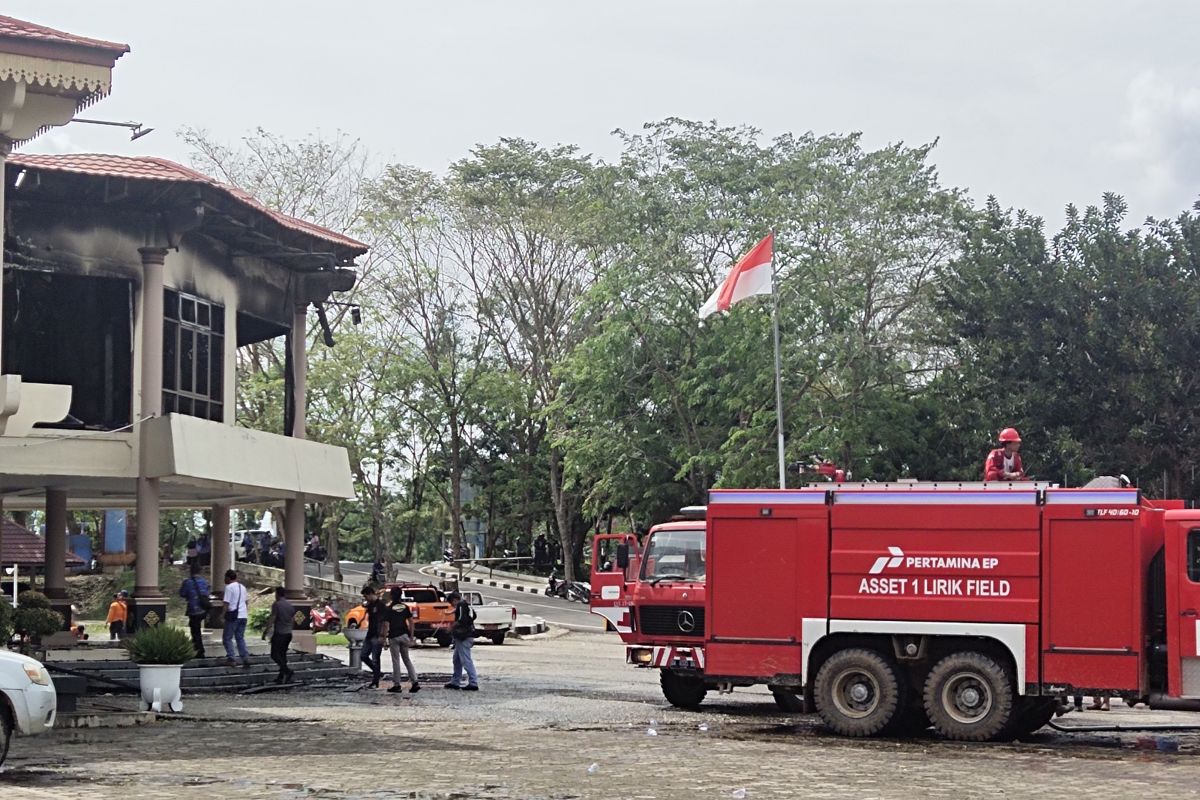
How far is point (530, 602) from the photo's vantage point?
60281mm

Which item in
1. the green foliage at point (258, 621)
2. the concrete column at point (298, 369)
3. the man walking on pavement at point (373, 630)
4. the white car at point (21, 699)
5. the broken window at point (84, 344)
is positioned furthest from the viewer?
the green foliage at point (258, 621)

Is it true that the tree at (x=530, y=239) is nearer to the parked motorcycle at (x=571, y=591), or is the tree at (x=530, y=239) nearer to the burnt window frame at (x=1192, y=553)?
the parked motorcycle at (x=571, y=591)

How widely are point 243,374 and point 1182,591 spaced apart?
45.8 m

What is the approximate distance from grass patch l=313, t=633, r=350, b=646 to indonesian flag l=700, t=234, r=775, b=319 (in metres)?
14.2

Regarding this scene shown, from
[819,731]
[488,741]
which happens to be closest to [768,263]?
[819,731]

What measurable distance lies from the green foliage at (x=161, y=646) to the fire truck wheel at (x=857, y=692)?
795 centimetres

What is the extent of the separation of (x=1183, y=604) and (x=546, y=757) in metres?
7.35

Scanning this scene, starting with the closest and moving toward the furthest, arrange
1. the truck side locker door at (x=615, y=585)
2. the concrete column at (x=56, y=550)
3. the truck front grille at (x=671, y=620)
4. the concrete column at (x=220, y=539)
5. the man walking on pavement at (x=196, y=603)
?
the truck front grille at (x=671, y=620)
the truck side locker door at (x=615, y=585)
the man walking on pavement at (x=196, y=603)
the concrete column at (x=56, y=550)
the concrete column at (x=220, y=539)

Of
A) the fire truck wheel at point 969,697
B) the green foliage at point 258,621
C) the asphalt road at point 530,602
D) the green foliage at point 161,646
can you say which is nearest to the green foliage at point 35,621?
the green foliage at point 161,646

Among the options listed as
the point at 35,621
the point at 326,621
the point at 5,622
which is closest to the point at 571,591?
the point at 326,621

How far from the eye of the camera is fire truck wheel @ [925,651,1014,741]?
1864 cm

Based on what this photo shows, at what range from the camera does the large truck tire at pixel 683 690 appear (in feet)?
75.8

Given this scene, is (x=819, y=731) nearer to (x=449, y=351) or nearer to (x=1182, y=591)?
(x=1182, y=591)

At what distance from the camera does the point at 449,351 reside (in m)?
63.3
